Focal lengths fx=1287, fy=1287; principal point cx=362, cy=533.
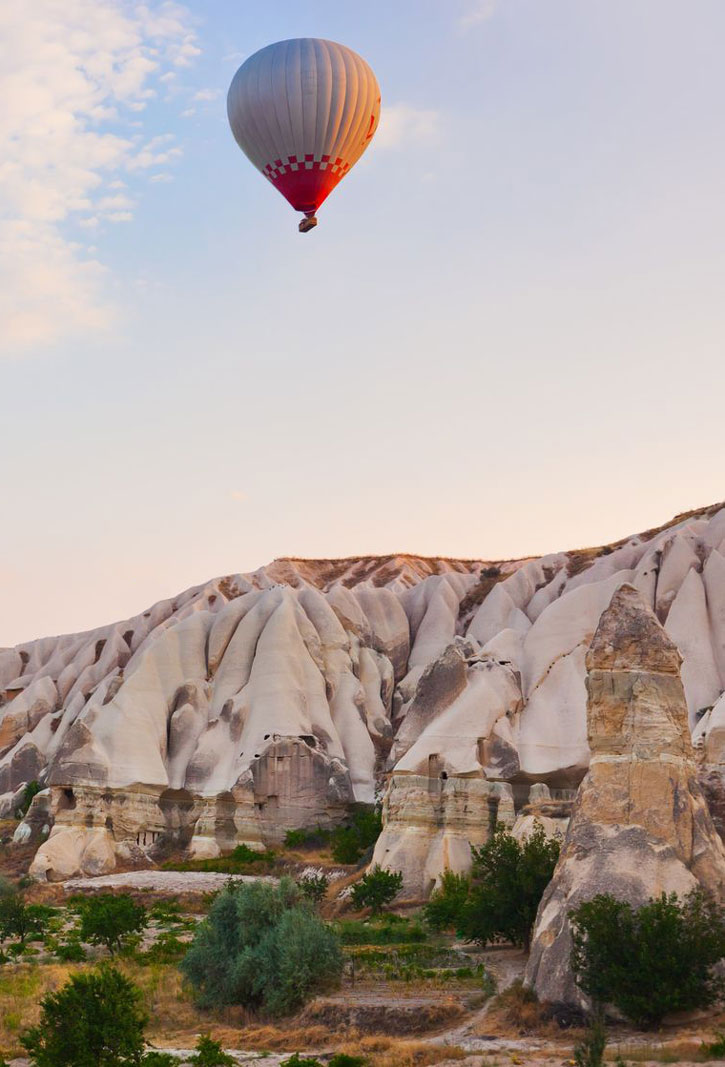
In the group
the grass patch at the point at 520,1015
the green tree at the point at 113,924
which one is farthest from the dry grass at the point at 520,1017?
the green tree at the point at 113,924

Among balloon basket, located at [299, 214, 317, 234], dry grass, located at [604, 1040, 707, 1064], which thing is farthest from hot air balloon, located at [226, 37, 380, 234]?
dry grass, located at [604, 1040, 707, 1064]

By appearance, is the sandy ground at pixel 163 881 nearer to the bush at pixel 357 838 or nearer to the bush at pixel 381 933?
the bush at pixel 357 838

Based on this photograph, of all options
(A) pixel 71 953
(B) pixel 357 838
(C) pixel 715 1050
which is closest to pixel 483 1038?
(C) pixel 715 1050

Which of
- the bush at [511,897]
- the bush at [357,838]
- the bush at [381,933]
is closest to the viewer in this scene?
the bush at [511,897]

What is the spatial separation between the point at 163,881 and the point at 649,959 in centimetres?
2390

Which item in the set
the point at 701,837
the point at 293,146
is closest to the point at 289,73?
the point at 293,146

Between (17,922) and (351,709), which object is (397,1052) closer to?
(17,922)

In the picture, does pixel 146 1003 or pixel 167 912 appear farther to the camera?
pixel 167 912

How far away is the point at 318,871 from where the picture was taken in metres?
39.6

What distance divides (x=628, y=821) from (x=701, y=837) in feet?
3.96

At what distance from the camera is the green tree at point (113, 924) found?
28.0 metres

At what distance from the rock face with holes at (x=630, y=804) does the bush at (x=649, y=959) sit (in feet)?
2.48

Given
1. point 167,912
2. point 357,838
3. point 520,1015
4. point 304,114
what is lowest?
point 520,1015

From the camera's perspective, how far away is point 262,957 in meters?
21.9
